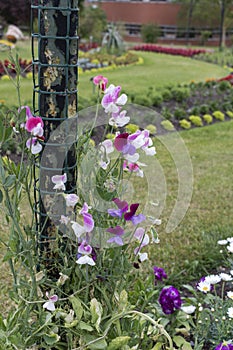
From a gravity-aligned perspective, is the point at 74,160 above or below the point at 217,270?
above

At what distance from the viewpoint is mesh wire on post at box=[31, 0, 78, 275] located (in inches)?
62.7

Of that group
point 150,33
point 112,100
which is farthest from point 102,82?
point 150,33

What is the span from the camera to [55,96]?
1644 millimetres

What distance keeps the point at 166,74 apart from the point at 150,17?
20983 millimetres

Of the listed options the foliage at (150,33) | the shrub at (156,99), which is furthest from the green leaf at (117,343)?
the foliage at (150,33)

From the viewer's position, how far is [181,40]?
2956cm

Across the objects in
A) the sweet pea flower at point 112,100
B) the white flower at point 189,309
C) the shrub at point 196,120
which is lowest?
the shrub at point 196,120

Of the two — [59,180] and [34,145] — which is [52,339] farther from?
[34,145]

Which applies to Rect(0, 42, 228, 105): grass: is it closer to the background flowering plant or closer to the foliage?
the background flowering plant

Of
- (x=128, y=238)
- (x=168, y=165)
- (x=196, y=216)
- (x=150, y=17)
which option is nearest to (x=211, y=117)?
(x=168, y=165)

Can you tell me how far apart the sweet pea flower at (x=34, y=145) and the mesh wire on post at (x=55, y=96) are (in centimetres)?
11

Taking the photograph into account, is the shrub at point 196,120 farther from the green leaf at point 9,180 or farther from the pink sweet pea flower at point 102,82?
the green leaf at point 9,180

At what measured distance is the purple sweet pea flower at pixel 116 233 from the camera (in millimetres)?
1496

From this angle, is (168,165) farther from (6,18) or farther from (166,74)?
(6,18)
